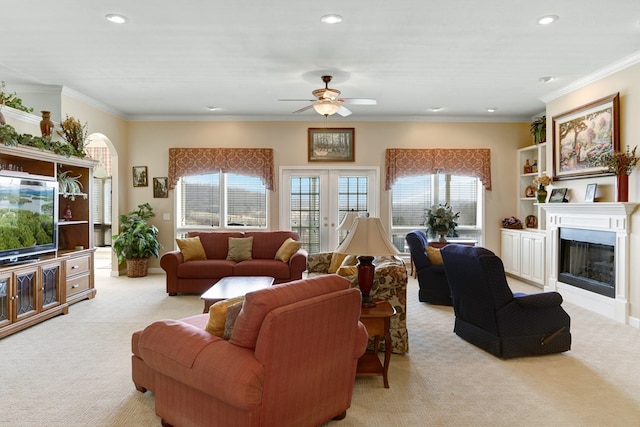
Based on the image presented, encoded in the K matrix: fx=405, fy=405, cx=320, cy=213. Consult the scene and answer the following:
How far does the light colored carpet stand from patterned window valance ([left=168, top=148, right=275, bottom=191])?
3518 millimetres

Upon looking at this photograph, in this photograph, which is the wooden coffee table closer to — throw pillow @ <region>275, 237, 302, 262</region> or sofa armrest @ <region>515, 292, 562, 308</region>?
throw pillow @ <region>275, 237, 302, 262</region>

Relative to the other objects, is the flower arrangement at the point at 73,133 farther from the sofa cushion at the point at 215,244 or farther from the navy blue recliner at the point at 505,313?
the navy blue recliner at the point at 505,313

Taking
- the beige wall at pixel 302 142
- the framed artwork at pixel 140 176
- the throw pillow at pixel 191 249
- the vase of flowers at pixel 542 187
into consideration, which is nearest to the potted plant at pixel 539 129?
the beige wall at pixel 302 142

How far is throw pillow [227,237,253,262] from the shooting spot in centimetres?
619

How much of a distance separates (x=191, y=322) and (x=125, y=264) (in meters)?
5.24

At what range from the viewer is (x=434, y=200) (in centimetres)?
759

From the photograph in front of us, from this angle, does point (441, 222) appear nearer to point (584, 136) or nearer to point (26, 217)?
point (584, 136)

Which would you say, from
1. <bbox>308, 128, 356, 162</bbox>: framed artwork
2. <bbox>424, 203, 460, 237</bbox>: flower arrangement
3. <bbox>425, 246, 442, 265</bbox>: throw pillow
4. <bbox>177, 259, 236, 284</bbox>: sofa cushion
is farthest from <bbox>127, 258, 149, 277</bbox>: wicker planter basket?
<bbox>424, 203, 460, 237</bbox>: flower arrangement

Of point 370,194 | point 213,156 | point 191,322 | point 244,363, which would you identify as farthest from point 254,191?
point 244,363

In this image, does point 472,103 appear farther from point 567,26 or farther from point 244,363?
point 244,363

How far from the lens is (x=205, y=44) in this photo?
415 cm

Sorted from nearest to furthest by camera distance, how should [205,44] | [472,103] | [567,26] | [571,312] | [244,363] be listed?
[244,363], [567,26], [205,44], [571,312], [472,103]

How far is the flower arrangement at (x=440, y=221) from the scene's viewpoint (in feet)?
22.7

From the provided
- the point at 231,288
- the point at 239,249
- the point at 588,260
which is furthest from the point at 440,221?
the point at 231,288
